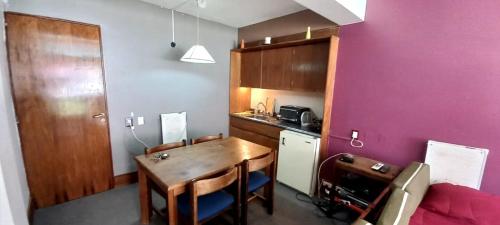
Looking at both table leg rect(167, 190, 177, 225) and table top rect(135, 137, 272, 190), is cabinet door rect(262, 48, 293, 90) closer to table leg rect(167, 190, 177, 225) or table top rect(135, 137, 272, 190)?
table top rect(135, 137, 272, 190)

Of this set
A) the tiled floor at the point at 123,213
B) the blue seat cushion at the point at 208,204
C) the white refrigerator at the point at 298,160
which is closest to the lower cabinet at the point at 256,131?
the white refrigerator at the point at 298,160

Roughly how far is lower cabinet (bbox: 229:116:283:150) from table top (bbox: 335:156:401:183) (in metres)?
1.04

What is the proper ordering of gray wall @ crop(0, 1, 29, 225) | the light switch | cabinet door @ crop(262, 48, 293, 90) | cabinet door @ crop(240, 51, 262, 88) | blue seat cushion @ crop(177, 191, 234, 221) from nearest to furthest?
gray wall @ crop(0, 1, 29, 225) → blue seat cushion @ crop(177, 191, 234, 221) → the light switch → cabinet door @ crop(262, 48, 293, 90) → cabinet door @ crop(240, 51, 262, 88)

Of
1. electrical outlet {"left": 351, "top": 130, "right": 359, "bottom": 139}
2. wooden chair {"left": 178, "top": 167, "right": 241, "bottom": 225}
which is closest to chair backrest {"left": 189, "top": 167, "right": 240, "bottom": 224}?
wooden chair {"left": 178, "top": 167, "right": 241, "bottom": 225}

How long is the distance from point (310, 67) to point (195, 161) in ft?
6.29

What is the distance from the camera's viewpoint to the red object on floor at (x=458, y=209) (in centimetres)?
140

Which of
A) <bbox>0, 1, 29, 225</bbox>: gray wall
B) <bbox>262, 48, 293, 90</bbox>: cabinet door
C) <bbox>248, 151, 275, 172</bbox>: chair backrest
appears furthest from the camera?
<bbox>262, 48, 293, 90</bbox>: cabinet door

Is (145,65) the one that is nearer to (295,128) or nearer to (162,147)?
(162,147)

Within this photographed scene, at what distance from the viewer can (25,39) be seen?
2.02m

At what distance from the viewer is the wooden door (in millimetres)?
2043

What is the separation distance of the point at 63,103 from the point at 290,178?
2.88 m

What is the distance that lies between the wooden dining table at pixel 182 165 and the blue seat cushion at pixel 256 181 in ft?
0.92

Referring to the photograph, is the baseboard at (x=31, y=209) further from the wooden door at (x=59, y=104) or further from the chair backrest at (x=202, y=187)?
the chair backrest at (x=202, y=187)

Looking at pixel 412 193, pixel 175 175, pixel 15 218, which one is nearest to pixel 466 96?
pixel 412 193
